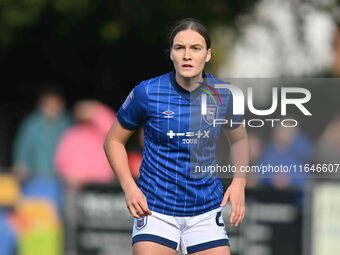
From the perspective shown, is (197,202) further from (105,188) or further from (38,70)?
(38,70)

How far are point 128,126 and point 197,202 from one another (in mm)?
549

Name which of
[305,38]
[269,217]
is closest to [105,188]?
[269,217]

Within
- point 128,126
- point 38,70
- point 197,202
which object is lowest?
point 197,202

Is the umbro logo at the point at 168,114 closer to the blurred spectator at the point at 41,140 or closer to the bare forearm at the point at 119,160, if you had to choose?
the bare forearm at the point at 119,160

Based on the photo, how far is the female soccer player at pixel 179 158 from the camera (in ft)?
18.8

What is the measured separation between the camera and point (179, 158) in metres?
5.76

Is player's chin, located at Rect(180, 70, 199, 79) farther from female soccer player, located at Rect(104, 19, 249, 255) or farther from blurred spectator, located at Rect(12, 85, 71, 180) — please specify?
blurred spectator, located at Rect(12, 85, 71, 180)

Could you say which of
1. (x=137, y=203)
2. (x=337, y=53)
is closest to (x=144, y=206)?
(x=137, y=203)

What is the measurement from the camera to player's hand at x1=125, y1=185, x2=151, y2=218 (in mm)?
5691

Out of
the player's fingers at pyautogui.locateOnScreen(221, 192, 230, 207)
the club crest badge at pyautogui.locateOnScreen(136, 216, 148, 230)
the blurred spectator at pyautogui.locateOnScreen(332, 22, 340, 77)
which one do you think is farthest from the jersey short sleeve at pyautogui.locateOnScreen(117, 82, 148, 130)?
the blurred spectator at pyautogui.locateOnScreen(332, 22, 340, 77)

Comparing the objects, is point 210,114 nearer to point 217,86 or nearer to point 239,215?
point 217,86

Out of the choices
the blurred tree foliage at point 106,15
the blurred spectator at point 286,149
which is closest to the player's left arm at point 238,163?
the blurred spectator at point 286,149

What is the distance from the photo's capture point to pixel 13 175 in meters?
10.8

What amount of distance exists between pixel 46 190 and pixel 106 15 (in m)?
2.47
